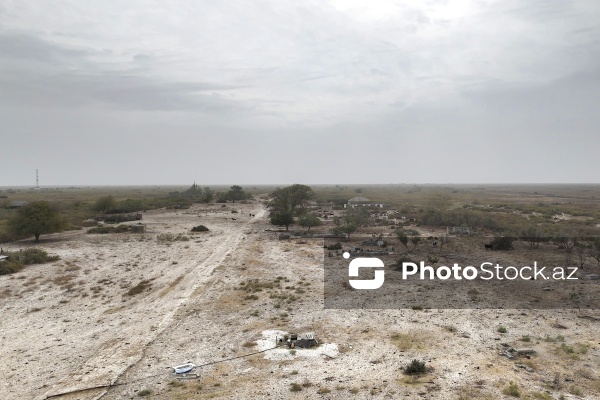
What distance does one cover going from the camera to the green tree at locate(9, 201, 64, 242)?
39.0m

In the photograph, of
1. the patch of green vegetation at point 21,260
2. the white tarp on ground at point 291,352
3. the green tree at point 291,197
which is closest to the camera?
the white tarp on ground at point 291,352

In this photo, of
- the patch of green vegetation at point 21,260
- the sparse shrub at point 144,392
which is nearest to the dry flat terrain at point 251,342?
the sparse shrub at point 144,392

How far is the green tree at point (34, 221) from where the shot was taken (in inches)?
1537

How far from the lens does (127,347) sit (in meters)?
16.8

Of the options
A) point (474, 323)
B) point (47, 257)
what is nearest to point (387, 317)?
point (474, 323)

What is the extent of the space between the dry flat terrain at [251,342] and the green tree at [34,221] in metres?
12.7

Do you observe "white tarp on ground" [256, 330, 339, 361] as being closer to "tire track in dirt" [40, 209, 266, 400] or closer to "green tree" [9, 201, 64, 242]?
"tire track in dirt" [40, 209, 266, 400]

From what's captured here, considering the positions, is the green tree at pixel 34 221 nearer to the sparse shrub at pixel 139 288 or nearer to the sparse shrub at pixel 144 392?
the sparse shrub at pixel 139 288

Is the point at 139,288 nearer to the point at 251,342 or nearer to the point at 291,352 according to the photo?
the point at 251,342

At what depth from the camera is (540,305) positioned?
20.6 meters

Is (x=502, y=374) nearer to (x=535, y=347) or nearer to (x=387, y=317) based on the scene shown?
(x=535, y=347)

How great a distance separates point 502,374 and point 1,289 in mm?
29003

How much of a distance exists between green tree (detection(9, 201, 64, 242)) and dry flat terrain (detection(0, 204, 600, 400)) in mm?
12681

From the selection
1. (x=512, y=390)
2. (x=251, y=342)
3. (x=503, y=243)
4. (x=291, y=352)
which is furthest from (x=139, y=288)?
(x=503, y=243)
